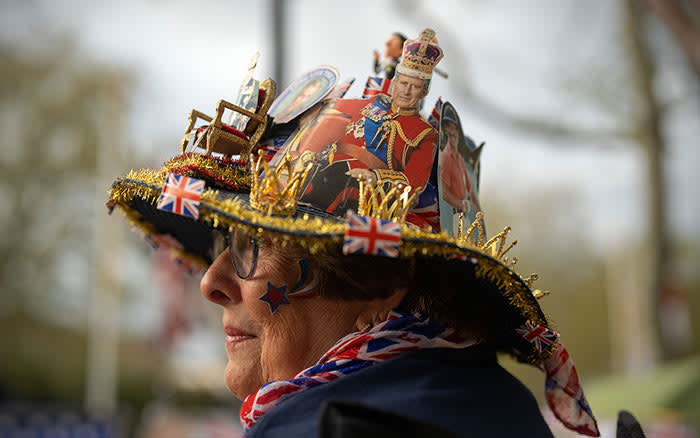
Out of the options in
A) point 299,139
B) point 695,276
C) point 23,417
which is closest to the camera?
point 299,139

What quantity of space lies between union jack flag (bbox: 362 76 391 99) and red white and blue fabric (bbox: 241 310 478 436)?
0.68 m

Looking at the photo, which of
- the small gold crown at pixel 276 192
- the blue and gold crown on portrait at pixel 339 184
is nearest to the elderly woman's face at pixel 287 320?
the blue and gold crown on portrait at pixel 339 184

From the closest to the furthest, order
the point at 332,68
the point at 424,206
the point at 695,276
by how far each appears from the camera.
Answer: the point at 424,206 → the point at 332,68 → the point at 695,276

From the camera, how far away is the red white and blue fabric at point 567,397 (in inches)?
84.9

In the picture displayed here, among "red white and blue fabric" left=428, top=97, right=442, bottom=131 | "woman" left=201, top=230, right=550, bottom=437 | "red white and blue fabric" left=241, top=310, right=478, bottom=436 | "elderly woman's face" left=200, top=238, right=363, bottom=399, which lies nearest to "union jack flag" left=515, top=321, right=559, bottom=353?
"woman" left=201, top=230, right=550, bottom=437

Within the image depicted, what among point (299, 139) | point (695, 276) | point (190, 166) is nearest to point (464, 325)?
point (299, 139)

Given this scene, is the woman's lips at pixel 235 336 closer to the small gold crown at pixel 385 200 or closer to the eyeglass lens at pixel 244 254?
the eyeglass lens at pixel 244 254

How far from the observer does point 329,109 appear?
198 centimetres

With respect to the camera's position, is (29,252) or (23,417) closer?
(23,417)

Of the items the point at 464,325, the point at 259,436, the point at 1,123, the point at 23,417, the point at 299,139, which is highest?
the point at 299,139

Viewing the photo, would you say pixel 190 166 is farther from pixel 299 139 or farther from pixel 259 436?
pixel 259 436

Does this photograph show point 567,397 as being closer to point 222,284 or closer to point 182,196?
point 222,284

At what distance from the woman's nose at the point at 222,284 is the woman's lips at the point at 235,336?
3.3 inches

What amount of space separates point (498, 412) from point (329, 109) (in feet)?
3.24
